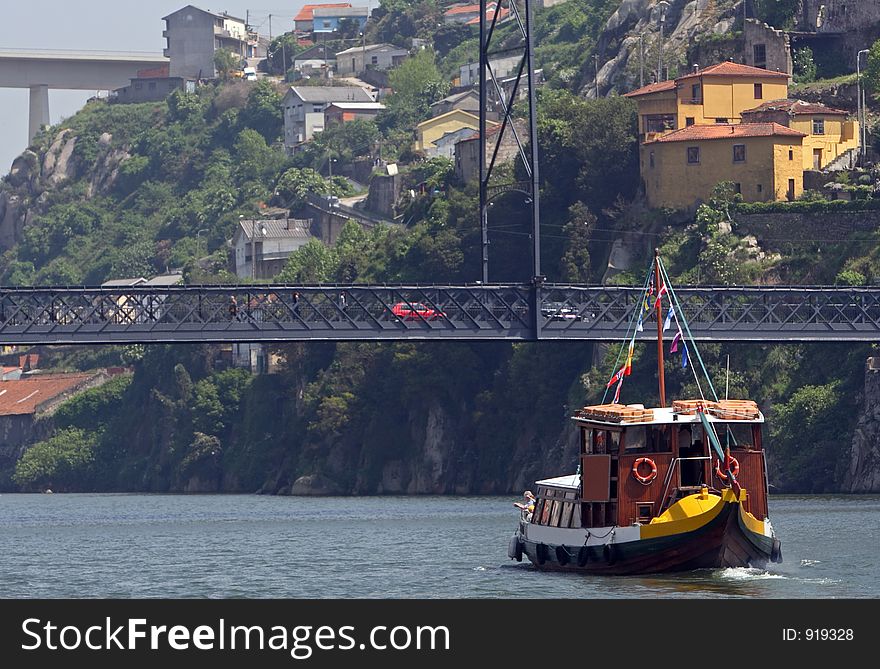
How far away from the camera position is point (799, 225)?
137375 mm

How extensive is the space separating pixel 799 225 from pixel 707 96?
18.2m

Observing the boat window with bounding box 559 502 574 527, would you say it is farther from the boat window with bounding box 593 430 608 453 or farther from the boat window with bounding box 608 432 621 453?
the boat window with bounding box 608 432 621 453

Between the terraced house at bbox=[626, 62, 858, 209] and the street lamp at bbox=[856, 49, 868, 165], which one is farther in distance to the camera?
the street lamp at bbox=[856, 49, 868, 165]

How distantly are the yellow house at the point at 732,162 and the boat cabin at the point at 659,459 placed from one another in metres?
73.3

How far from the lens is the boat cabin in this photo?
225ft

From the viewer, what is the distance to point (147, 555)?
8469cm

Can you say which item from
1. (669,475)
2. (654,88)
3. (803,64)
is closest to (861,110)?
(654,88)

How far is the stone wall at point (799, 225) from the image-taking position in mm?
134375

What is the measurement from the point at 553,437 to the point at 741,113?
88.1ft

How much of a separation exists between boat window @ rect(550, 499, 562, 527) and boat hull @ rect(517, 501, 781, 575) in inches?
117

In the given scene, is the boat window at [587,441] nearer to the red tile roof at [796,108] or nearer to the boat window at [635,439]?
the boat window at [635,439]

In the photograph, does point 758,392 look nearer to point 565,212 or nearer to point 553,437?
point 553,437

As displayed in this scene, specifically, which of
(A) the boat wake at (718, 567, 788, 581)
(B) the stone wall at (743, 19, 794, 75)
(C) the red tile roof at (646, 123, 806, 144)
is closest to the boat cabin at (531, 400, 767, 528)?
(A) the boat wake at (718, 567, 788, 581)
